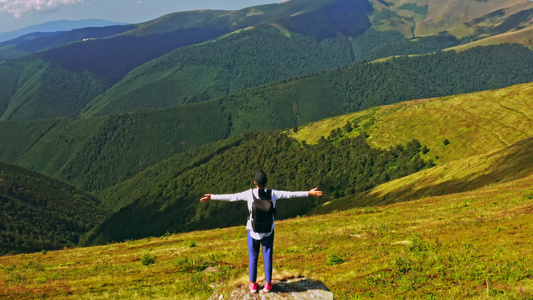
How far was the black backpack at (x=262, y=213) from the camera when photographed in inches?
580

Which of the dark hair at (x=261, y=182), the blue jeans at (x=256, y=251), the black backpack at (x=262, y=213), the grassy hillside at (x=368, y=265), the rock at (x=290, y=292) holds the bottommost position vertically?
the grassy hillside at (x=368, y=265)

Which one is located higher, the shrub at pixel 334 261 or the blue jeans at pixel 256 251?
the blue jeans at pixel 256 251

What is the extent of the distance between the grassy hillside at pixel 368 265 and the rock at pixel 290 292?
65cm

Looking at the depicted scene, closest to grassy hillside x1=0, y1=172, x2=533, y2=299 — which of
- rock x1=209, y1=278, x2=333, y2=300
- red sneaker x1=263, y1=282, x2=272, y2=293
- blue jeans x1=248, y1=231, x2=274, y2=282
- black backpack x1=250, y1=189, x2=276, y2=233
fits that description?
rock x1=209, y1=278, x2=333, y2=300

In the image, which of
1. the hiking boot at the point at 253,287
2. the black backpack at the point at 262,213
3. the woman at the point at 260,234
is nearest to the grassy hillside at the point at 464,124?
the woman at the point at 260,234

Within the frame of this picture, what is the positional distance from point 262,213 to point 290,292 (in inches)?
122

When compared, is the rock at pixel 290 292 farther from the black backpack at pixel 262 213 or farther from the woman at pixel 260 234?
the black backpack at pixel 262 213

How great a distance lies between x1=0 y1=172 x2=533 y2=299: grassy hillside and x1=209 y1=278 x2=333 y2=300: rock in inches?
25.7

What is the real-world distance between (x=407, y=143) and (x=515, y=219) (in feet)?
478

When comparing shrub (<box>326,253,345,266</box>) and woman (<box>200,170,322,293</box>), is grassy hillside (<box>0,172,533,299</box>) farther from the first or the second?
woman (<box>200,170,322,293</box>)

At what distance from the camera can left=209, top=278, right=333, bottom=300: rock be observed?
14578 millimetres

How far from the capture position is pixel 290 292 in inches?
586

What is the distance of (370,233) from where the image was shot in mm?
30859

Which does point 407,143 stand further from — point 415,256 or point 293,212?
point 415,256
